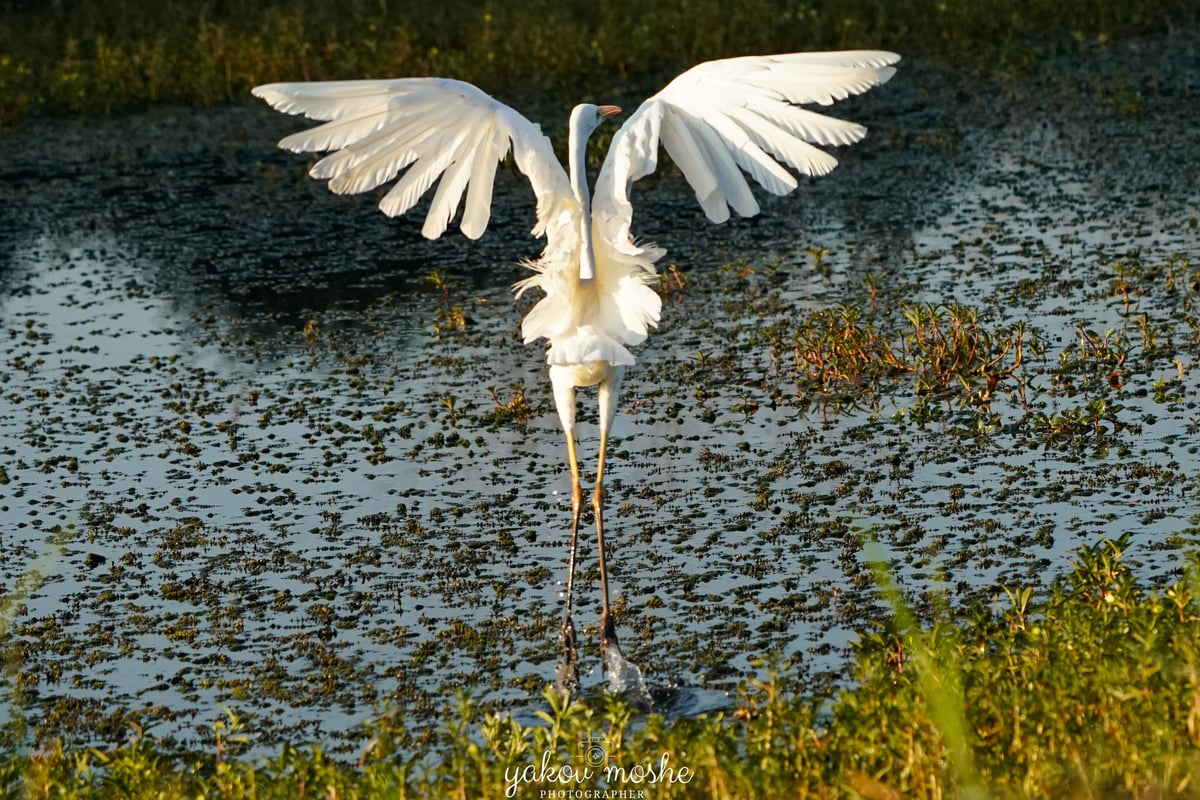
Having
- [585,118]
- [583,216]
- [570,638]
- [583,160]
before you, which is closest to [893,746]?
[570,638]

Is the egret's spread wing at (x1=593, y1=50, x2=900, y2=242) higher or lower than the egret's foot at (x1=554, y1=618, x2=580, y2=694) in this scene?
higher

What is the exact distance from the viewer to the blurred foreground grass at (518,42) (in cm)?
1725

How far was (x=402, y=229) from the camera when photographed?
42.7ft

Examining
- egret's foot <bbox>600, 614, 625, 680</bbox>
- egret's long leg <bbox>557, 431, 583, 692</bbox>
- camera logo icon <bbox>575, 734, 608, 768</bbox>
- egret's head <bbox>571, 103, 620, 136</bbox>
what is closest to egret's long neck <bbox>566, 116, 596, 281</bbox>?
egret's head <bbox>571, 103, 620, 136</bbox>

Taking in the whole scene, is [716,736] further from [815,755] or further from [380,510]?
[380,510]

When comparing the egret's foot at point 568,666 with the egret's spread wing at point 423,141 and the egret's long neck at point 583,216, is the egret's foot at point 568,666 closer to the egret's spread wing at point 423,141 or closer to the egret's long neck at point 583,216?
the egret's long neck at point 583,216

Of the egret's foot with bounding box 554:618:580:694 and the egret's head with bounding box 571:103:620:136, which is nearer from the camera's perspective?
the egret's foot with bounding box 554:618:580:694

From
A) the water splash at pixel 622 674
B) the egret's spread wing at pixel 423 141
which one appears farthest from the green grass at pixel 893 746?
the egret's spread wing at pixel 423 141

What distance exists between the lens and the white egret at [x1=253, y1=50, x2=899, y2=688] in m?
5.85

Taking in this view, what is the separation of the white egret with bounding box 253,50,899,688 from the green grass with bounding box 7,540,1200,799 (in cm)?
123

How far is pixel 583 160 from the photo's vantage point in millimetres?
Answer: 6012

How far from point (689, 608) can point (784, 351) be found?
3283mm

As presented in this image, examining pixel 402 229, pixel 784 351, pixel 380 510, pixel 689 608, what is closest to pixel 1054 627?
pixel 689 608

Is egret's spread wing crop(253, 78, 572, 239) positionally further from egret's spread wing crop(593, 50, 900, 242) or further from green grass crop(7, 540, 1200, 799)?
green grass crop(7, 540, 1200, 799)
